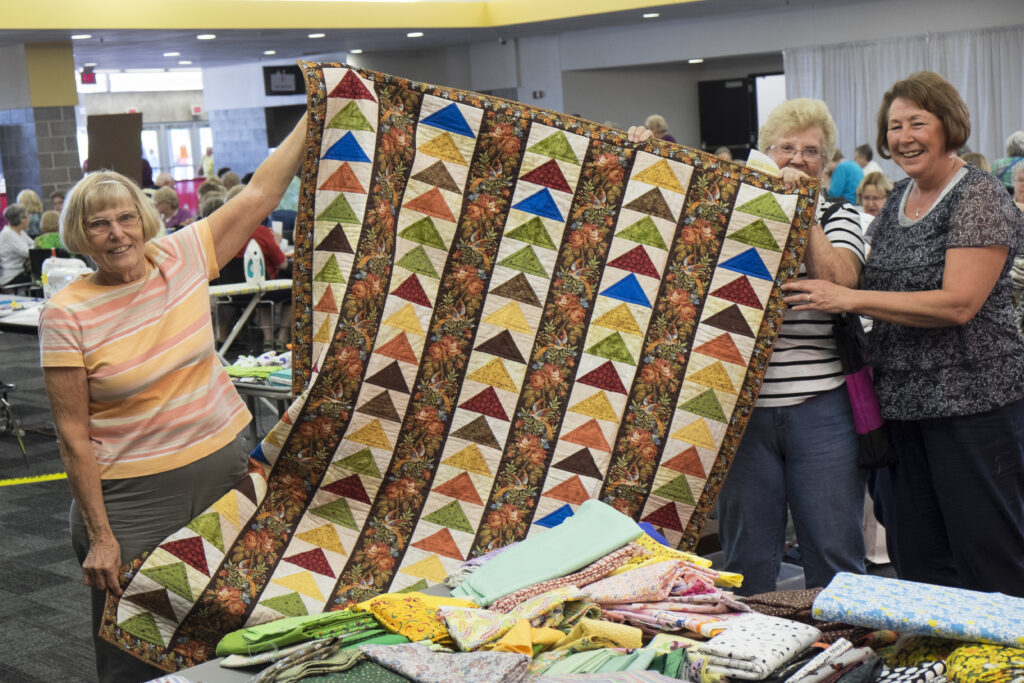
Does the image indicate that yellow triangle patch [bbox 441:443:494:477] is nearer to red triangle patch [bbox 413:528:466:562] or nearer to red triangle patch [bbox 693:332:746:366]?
red triangle patch [bbox 413:528:466:562]

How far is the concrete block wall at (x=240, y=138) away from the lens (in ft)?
63.2

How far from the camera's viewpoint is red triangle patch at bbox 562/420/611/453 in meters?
2.77

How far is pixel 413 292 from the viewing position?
2.78 m

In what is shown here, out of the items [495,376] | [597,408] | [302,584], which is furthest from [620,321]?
[302,584]

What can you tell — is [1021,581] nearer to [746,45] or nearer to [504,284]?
[504,284]

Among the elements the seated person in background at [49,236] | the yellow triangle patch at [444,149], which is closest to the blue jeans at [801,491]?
the yellow triangle patch at [444,149]

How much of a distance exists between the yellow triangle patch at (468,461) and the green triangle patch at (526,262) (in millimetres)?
463

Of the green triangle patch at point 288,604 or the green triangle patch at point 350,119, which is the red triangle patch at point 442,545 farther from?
the green triangle patch at point 350,119

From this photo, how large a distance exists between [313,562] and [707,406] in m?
1.02

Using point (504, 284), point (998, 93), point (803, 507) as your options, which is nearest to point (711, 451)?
point (803, 507)

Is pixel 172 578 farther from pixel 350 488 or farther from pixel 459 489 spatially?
pixel 459 489

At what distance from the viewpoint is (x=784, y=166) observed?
280cm

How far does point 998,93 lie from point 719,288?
38.5ft

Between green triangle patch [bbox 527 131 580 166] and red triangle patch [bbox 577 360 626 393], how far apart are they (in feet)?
1.70
